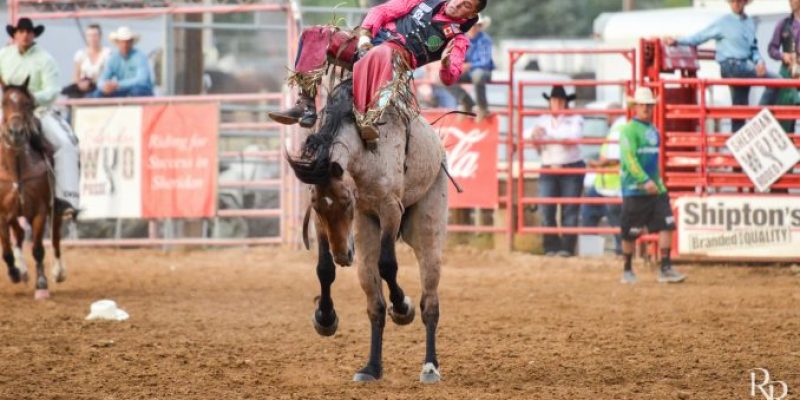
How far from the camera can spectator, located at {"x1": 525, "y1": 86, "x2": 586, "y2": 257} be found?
1623cm

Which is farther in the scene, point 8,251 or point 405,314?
point 8,251

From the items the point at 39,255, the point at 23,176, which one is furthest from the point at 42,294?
the point at 23,176

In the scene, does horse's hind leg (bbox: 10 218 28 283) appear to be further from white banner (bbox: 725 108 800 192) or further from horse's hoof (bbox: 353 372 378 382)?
white banner (bbox: 725 108 800 192)

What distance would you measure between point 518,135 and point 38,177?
5.93 meters

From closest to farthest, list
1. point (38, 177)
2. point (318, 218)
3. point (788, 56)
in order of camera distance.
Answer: point (318, 218) < point (38, 177) < point (788, 56)

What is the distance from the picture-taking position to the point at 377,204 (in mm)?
7359

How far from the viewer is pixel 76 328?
1007cm

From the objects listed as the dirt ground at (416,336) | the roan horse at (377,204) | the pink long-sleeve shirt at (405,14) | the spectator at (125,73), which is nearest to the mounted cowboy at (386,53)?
the pink long-sleeve shirt at (405,14)

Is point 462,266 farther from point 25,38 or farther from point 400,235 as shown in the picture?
point 400,235

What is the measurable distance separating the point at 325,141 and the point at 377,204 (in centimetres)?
57

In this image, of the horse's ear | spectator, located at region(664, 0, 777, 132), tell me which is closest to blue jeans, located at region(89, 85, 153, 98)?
spectator, located at region(664, 0, 777, 132)

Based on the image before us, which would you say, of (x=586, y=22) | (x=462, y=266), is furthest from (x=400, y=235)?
(x=586, y=22)

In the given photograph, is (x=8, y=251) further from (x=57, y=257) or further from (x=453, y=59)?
(x=453, y=59)

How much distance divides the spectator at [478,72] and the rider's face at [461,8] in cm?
853
